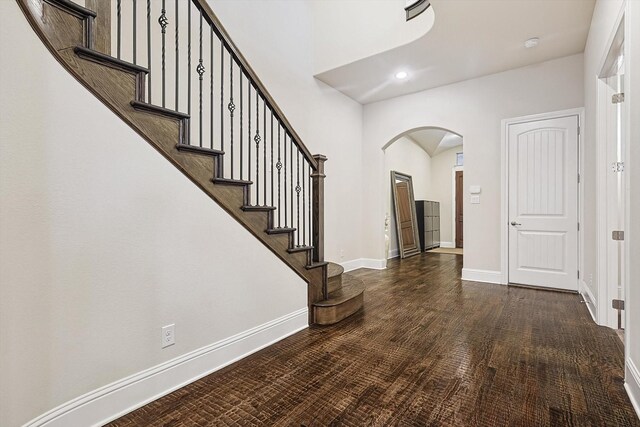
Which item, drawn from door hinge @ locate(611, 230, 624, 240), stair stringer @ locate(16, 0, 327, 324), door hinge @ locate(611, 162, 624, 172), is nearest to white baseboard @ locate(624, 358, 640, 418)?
door hinge @ locate(611, 230, 624, 240)

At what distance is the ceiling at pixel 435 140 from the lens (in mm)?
7659

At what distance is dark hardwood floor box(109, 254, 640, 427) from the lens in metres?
1.56

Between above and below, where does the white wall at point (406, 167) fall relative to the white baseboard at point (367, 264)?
above

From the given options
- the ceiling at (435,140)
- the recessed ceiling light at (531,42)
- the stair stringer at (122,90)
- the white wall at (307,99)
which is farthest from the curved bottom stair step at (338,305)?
the ceiling at (435,140)

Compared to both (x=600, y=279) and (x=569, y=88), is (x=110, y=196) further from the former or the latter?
(x=569, y=88)

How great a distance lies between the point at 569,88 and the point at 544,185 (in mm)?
1201

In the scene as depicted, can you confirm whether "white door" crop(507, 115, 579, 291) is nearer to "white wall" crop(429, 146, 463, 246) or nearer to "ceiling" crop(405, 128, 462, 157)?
"ceiling" crop(405, 128, 462, 157)

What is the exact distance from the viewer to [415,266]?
572cm

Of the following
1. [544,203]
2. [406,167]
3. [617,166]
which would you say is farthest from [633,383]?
[406,167]

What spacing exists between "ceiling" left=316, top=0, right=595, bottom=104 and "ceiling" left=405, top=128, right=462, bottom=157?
288 centimetres

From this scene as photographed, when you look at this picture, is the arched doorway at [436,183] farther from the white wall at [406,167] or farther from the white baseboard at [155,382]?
the white baseboard at [155,382]

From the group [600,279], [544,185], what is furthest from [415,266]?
[600,279]

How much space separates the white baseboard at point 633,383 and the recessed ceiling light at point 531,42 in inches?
131

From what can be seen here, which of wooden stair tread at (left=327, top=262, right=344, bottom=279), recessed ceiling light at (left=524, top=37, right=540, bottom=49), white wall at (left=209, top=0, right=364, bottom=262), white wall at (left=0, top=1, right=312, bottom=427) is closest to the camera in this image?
white wall at (left=0, top=1, right=312, bottom=427)
